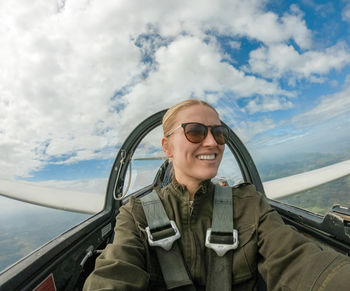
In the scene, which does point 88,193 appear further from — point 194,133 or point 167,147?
point 194,133

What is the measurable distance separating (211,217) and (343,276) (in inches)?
24.0

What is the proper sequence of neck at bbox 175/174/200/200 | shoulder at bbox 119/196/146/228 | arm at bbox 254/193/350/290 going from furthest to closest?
neck at bbox 175/174/200/200, shoulder at bbox 119/196/146/228, arm at bbox 254/193/350/290

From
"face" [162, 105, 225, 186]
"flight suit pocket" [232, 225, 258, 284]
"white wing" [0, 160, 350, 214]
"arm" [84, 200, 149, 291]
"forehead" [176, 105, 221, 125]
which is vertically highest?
"forehead" [176, 105, 221, 125]

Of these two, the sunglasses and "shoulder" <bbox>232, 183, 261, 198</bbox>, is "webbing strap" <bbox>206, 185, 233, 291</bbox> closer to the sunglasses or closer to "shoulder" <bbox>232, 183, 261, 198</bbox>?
"shoulder" <bbox>232, 183, 261, 198</bbox>

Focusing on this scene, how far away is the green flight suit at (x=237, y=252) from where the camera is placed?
0.77m

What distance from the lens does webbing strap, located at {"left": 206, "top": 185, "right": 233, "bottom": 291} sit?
3.31 ft

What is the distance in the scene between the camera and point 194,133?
3.76ft

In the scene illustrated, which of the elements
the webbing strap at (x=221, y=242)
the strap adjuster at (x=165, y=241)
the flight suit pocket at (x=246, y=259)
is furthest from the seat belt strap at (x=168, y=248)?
the flight suit pocket at (x=246, y=259)

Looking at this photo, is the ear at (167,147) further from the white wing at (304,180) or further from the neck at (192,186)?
the white wing at (304,180)

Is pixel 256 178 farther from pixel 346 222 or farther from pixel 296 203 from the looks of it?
pixel 346 222

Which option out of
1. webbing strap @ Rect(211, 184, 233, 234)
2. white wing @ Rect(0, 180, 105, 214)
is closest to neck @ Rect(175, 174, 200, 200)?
webbing strap @ Rect(211, 184, 233, 234)

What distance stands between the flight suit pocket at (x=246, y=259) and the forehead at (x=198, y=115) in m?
0.64

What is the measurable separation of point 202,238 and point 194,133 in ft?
1.93

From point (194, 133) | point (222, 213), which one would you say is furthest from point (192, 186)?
point (194, 133)
